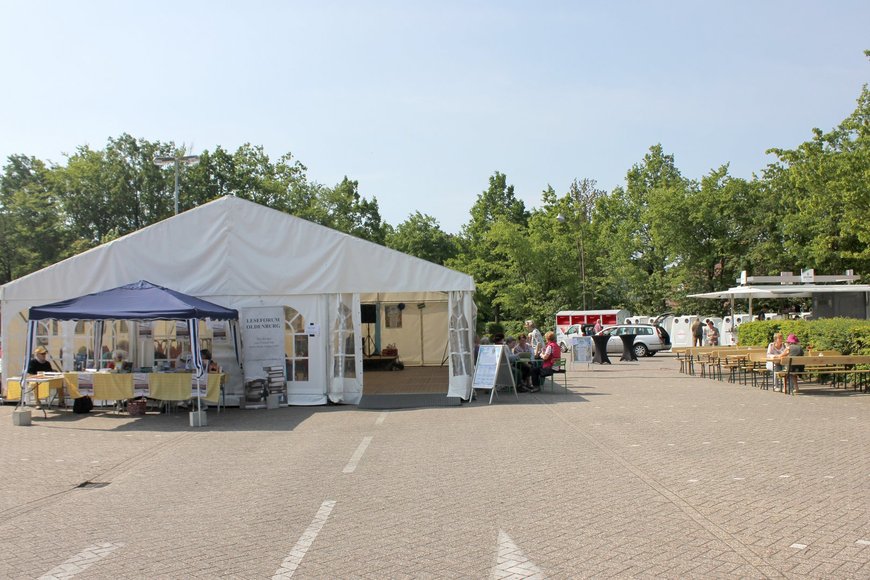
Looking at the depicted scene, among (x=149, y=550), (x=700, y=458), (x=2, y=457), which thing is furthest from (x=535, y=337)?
(x=149, y=550)

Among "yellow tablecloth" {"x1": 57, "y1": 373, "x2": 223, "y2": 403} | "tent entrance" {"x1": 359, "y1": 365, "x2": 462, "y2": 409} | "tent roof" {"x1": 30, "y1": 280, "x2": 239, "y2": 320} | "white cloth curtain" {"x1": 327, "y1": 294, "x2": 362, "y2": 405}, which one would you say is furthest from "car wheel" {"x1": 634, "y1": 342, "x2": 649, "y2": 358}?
"yellow tablecloth" {"x1": 57, "y1": 373, "x2": 223, "y2": 403}

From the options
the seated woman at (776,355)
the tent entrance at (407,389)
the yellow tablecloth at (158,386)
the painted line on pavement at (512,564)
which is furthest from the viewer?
the seated woman at (776,355)

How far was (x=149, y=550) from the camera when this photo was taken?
611cm

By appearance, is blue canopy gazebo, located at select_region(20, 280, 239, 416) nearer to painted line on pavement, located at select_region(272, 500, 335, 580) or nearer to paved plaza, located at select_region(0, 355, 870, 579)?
paved plaza, located at select_region(0, 355, 870, 579)

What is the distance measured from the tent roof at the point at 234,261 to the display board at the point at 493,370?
1869 mm

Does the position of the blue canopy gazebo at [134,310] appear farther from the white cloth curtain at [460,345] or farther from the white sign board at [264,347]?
the white cloth curtain at [460,345]

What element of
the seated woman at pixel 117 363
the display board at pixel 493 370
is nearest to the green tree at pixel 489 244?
the display board at pixel 493 370

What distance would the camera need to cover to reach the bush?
1756cm

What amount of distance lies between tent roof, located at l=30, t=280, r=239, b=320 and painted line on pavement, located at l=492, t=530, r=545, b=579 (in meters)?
10.3

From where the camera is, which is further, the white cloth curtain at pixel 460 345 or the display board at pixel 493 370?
the white cloth curtain at pixel 460 345

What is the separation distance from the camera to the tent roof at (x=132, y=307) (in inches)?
579

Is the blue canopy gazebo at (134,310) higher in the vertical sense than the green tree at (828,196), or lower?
lower

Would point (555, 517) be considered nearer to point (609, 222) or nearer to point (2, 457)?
point (2, 457)

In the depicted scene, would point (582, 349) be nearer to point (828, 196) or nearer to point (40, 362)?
point (828, 196)
